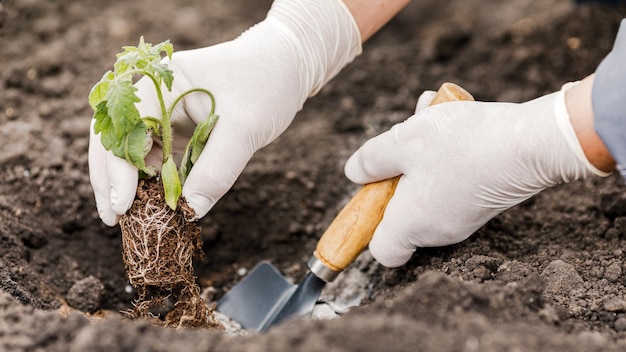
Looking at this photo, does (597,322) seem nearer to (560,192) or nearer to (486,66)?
(560,192)

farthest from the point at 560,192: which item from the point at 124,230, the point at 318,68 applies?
the point at 124,230

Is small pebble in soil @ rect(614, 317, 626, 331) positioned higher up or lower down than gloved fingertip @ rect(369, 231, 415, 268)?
lower down

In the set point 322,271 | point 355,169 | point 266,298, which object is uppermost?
point 355,169

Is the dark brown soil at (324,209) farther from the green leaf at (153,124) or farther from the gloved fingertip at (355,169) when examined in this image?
the green leaf at (153,124)

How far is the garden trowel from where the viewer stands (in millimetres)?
2209

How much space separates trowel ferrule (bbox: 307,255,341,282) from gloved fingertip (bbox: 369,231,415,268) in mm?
157

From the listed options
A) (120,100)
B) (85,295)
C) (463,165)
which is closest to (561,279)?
(463,165)

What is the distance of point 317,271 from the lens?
7.39 feet

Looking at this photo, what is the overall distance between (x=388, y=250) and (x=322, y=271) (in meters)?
0.24

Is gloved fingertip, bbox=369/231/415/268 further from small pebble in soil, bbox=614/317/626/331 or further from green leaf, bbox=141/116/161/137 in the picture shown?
green leaf, bbox=141/116/161/137

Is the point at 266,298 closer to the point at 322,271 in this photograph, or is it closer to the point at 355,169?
the point at 322,271

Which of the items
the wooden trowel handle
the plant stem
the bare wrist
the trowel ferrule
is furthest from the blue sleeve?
the plant stem

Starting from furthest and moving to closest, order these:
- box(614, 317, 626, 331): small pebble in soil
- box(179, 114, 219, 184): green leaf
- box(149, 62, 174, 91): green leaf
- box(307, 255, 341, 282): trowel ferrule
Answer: box(307, 255, 341, 282): trowel ferrule, box(179, 114, 219, 184): green leaf, box(149, 62, 174, 91): green leaf, box(614, 317, 626, 331): small pebble in soil

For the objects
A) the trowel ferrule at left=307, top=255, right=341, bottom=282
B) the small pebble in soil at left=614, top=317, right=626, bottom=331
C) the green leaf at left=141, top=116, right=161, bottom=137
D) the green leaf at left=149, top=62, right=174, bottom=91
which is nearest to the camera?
the small pebble in soil at left=614, top=317, right=626, bottom=331
